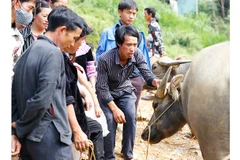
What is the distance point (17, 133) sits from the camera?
316 centimetres

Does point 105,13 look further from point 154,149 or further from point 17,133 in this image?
point 17,133

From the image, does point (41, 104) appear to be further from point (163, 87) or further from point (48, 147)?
point (163, 87)

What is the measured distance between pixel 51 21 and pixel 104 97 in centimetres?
179

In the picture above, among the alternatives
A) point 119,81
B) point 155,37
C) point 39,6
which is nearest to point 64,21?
point 39,6

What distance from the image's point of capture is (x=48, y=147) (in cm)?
318

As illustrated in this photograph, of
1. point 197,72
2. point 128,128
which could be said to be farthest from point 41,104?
point 128,128

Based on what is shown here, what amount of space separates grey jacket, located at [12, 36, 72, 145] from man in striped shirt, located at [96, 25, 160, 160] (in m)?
1.80

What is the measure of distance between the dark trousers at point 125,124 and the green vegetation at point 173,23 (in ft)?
25.3

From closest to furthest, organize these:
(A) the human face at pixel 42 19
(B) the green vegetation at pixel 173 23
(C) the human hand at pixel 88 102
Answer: (C) the human hand at pixel 88 102
(A) the human face at pixel 42 19
(B) the green vegetation at pixel 173 23

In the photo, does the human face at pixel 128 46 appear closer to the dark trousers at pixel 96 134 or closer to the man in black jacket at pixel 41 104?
the dark trousers at pixel 96 134

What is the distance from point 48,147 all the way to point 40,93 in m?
0.41

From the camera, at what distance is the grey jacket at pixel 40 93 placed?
3064 millimetres

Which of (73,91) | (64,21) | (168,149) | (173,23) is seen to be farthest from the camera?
(173,23)

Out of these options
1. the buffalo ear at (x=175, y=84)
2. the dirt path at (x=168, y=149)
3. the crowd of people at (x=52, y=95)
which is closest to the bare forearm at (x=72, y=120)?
the crowd of people at (x=52, y=95)
